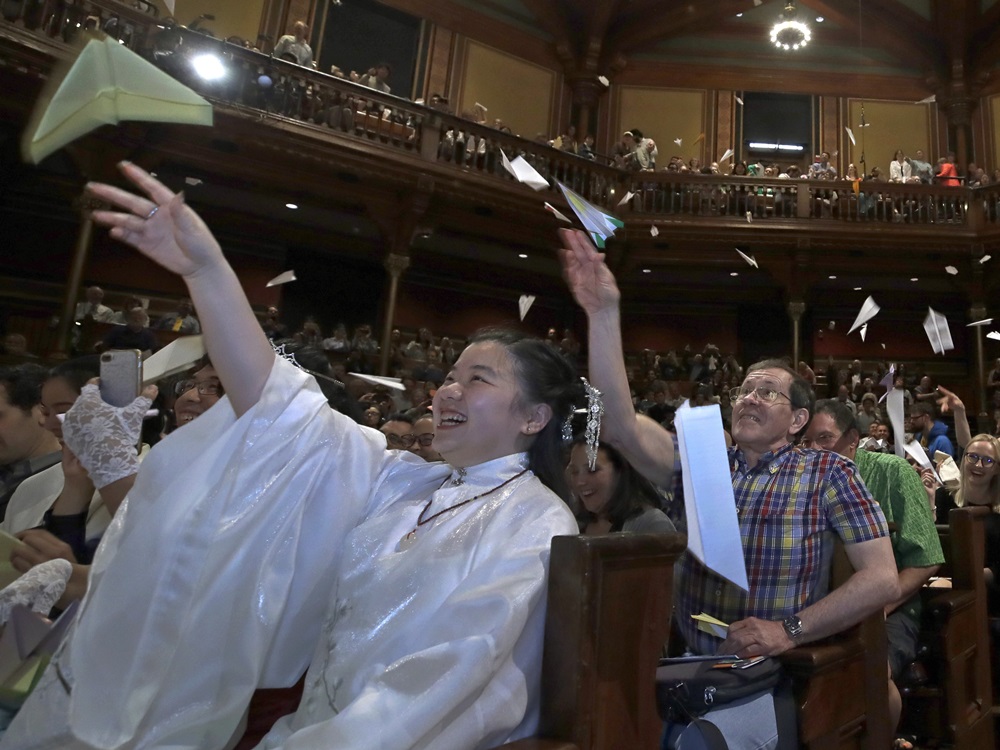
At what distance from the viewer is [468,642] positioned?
3.42ft

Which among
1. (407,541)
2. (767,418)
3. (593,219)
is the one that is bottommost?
(407,541)

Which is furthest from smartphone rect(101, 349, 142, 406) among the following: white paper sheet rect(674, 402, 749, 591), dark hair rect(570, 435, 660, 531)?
dark hair rect(570, 435, 660, 531)

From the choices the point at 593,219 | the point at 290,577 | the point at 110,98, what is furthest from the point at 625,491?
the point at 110,98

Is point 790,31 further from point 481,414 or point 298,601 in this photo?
point 298,601

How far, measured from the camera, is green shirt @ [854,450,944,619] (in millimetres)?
2426

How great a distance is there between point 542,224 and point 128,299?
555 centimetres

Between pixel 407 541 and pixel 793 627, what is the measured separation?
3.15ft

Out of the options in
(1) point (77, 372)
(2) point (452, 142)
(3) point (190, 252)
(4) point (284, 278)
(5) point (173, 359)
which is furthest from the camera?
(2) point (452, 142)

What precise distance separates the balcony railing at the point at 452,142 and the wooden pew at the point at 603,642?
7.73m

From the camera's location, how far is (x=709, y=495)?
152 cm

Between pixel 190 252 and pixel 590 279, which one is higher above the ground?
pixel 590 279

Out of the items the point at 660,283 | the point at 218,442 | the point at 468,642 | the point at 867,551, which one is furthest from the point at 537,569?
the point at 660,283

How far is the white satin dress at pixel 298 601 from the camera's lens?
1.06m

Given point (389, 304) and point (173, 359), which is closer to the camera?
point (173, 359)
